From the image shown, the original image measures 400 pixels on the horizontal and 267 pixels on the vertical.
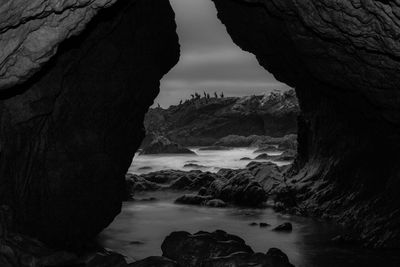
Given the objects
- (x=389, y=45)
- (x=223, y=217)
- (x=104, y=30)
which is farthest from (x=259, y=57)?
(x=389, y=45)

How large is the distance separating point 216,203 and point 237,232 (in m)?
5.32

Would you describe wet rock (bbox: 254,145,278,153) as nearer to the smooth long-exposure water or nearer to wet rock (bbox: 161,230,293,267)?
the smooth long-exposure water

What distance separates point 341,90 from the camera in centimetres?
1223

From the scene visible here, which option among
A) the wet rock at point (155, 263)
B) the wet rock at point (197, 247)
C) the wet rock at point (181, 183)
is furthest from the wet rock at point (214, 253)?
the wet rock at point (181, 183)

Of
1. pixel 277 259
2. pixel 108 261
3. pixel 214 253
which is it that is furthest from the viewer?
pixel 214 253

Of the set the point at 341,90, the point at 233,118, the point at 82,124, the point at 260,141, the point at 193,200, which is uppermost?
the point at 233,118

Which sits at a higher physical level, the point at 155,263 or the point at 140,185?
the point at 155,263

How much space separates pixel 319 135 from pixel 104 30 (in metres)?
11.0

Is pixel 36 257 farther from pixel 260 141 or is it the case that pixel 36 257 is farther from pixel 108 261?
pixel 260 141

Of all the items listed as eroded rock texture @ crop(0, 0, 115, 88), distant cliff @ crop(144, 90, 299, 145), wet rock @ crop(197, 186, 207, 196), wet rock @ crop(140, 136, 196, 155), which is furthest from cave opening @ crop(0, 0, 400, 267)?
distant cliff @ crop(144, 90, 299, 145)

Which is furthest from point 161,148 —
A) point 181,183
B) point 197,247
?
point 197,247

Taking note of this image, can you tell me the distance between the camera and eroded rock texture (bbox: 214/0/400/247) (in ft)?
22.2

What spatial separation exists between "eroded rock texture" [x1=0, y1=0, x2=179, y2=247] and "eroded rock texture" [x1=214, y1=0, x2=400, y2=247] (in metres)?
3.05

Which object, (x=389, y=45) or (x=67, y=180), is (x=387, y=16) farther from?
(x=67, y=180)
